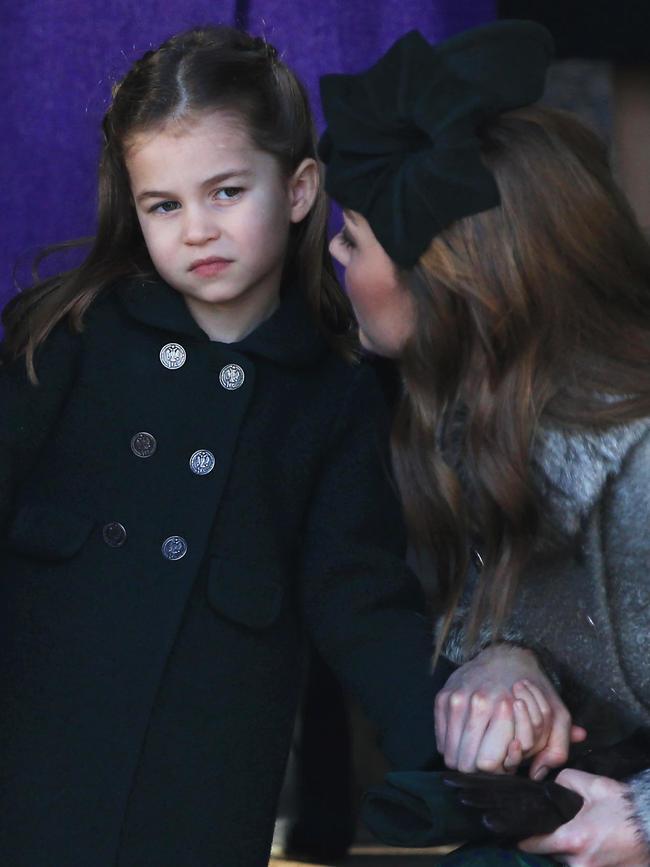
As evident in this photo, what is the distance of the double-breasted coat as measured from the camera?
177 centimetres

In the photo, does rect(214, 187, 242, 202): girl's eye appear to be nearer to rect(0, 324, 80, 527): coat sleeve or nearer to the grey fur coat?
rect(0, 324, 80, 527): coat sleeve

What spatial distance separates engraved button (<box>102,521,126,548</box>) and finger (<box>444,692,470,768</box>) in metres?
0.42

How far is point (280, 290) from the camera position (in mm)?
1982

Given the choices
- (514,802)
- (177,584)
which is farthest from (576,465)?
(177,584)

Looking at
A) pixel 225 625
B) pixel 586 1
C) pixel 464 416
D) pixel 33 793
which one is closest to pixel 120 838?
pixel 33 793

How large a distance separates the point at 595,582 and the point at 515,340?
276mm

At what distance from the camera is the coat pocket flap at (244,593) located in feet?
5.94

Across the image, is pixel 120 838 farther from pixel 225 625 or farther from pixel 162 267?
pixel 162 267

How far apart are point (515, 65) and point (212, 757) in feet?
2.73

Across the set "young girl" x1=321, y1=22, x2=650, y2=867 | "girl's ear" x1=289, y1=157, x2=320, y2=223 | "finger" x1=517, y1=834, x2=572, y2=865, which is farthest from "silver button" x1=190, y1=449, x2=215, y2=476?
"finger" x1=517, y1=834, x2=572, y2=865

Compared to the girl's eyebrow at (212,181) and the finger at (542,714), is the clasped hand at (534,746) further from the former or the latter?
the girl's eyebrow at (212,181)

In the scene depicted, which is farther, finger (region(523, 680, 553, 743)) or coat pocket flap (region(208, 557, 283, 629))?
coat pocket flap (region(208, 557, 283, 629))

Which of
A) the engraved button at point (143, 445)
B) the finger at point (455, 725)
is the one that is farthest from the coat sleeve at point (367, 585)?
the engraved button at point (143, 445)

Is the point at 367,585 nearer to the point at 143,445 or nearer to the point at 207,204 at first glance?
the point at 143,445
